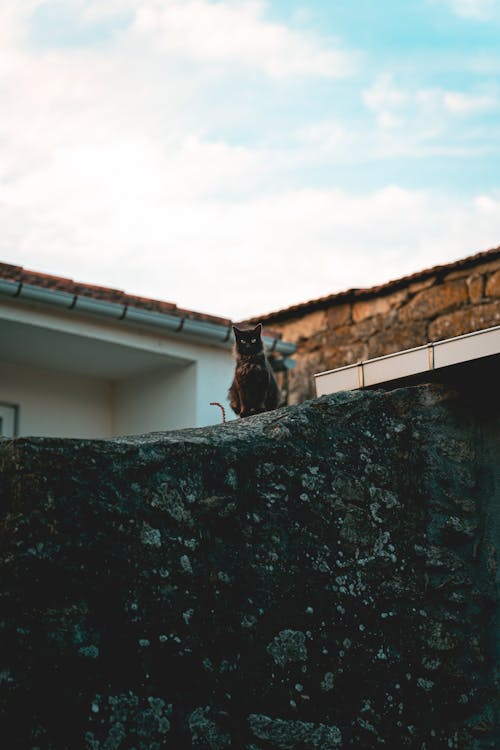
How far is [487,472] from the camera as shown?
3.74 meters

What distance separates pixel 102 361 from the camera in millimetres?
9242

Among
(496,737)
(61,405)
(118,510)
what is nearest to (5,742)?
(118,510)

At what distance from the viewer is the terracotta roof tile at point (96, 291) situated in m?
8.06

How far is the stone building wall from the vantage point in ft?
29.6

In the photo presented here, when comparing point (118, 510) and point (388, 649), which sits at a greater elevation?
point (118, 510)

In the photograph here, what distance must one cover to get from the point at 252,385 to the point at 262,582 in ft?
8.35

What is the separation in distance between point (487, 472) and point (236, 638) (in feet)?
3.87

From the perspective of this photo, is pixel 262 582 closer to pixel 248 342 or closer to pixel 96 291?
pixel 248 342

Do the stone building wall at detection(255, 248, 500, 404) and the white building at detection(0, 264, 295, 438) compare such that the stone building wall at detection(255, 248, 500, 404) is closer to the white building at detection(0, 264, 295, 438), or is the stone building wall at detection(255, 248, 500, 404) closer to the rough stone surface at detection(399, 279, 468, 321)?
the rough stone surface at detection(399, 279, 468, 321)

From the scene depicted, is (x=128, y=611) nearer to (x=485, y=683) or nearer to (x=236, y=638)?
(x=236, y=638)

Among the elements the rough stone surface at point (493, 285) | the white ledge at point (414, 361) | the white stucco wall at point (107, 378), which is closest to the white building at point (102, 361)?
the white stucco wall at point (107, 378)

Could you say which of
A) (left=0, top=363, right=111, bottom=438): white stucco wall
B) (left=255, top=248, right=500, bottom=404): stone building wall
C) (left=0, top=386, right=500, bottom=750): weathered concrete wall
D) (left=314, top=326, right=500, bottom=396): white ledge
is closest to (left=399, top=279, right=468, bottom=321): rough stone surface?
(left=255, top=248, right=500, bottom=404): stone building wall

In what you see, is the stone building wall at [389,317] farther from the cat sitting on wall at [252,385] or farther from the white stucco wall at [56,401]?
the cat sitting on wall at [252,385]

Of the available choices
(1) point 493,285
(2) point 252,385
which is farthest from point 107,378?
(2) point 252,385
